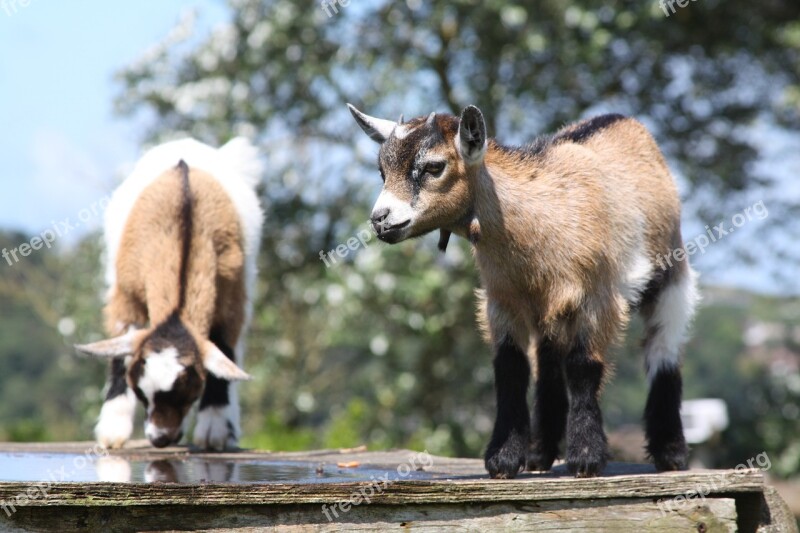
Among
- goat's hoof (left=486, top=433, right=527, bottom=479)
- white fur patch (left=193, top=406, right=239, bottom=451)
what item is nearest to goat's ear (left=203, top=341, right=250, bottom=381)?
white fur patch (left=193, top=406, right=239, bottom=451)

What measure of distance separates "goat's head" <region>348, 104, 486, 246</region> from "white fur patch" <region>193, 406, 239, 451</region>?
3.37 meters

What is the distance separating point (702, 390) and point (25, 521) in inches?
626

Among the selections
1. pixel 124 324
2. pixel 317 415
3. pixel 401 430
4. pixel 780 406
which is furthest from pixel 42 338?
pixel 124 324

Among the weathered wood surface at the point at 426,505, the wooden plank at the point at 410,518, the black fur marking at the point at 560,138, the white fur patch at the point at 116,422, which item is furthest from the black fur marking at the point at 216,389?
the wooden plank at the point at 410,518

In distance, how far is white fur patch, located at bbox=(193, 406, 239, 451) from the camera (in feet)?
24.8

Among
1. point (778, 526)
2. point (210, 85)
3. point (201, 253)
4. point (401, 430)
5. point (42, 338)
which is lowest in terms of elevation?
point (42, 338)

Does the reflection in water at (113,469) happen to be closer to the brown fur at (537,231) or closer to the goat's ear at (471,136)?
the brown fur at (537,231)

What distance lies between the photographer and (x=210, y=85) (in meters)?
12.5

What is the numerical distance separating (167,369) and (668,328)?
10.8ft

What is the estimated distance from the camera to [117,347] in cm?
716

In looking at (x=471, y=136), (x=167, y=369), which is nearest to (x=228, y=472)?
(x=167, y=369)

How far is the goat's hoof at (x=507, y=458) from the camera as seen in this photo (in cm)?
485

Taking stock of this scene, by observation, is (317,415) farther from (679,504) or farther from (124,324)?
(679,504)

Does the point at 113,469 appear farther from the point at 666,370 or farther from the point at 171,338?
the point at 666,370
